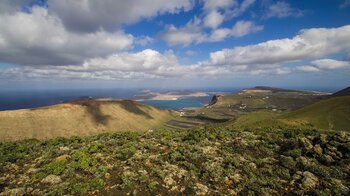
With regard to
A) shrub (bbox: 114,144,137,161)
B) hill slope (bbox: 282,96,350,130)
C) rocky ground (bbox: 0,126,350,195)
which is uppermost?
shrub (bbox: 114,144,137,161)

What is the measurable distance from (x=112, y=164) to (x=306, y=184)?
12.4 metres

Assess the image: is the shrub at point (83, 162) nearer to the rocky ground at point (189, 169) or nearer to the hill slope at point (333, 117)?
the rocky ground at point (189, 169)

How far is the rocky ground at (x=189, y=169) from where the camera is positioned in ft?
40.2

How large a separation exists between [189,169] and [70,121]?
135m

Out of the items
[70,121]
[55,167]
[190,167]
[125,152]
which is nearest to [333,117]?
[190,167]

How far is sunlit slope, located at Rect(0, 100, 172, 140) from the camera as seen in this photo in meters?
108

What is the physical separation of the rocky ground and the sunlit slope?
106m

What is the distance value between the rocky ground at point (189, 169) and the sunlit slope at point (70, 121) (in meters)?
106

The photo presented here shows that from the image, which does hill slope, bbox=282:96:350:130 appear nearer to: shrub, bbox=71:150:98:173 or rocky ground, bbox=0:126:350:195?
rocky ground, bbox=0:126:350:195

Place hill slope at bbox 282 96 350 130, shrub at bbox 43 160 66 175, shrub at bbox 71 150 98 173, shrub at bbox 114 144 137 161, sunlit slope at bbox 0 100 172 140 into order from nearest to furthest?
shrub at bbox 43 160 66 175, shrub at bbox 71 150 98 173, shrub at bbox 114 144 137 161, hill slope at bbox 282 96 350 130, sunlit slope at bbox 0 100 172 140

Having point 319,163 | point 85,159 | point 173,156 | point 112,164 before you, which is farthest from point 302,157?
point 85,159

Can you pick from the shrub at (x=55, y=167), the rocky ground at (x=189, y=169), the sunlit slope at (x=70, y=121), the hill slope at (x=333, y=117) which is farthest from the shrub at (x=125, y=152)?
the sunlit slope at (x=70, y=121)

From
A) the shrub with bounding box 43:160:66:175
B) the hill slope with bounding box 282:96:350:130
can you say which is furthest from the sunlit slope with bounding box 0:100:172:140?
the hill slope with bounding box 282:96:350:130

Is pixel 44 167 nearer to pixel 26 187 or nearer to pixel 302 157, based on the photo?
pixel 26 187
